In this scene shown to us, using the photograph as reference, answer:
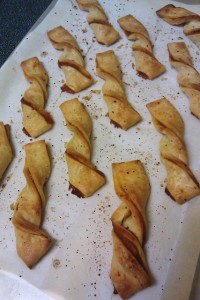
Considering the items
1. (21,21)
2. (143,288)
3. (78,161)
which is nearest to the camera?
(143,288)

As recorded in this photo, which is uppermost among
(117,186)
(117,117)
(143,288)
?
(117,117)

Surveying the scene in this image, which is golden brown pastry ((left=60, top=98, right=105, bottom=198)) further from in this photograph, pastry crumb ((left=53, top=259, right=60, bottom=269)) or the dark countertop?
the dark countertop

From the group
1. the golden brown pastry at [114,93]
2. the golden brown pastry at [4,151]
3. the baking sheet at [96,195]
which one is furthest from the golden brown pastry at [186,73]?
the golden brown pastry at [4,151]

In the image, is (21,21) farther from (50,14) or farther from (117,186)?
(117,186)

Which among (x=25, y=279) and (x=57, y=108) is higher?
(x=57, y=108)

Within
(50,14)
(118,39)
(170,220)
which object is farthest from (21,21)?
(170,220)

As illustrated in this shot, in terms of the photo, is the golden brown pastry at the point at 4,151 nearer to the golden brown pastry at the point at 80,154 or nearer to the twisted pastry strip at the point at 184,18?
the golden brown pastry at the point at 80,154
